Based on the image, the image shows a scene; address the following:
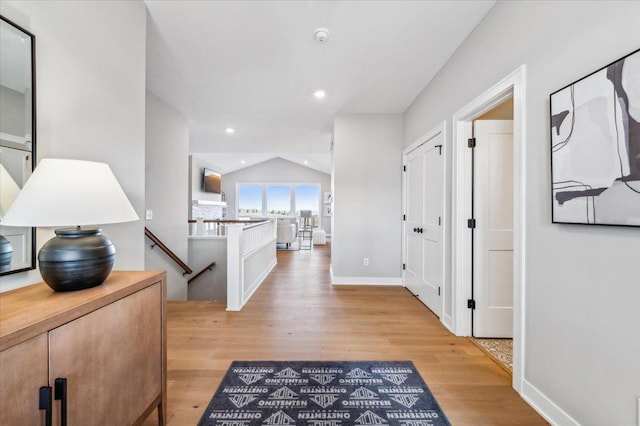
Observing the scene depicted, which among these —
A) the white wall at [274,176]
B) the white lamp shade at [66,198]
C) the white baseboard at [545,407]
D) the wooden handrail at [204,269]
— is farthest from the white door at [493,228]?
the white wall at [274,176]

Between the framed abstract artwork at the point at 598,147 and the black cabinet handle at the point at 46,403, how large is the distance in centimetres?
208

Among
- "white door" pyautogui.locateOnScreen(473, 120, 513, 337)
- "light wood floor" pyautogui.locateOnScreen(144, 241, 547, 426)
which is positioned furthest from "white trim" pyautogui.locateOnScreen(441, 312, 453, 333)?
"white door" pyautogui.locateOnScreen(473, 120, 513, 337)

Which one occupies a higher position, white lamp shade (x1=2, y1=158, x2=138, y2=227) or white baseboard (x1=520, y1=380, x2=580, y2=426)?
white lamp shade (x1=2, y1=158, x2=138, y2=227)

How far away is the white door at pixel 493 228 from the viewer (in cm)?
229

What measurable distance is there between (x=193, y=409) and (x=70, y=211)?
1278 millimetres

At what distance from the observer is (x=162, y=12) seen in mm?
1940

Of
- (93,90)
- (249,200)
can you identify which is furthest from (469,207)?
(249,200)

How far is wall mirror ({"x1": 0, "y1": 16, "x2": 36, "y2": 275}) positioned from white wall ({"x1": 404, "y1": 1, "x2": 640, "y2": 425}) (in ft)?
8.22

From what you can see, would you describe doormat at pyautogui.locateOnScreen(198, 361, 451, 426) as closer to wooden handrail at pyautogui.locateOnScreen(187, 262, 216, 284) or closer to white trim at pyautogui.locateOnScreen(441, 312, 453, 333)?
white trim at pyautogui.locateOnScreen(441, 312, 453, 333)

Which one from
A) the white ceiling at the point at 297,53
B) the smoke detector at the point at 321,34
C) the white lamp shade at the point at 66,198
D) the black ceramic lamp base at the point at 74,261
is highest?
the white ceiling at the point at 297,53

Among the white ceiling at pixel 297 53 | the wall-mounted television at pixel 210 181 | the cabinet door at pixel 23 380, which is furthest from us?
the wall-mounted television at pixel 210 181

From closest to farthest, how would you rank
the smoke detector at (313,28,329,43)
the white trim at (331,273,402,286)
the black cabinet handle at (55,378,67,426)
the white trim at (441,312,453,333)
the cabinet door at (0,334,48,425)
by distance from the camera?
the cabinet door at (0,334,48,425), the black cabinet handle at (55,378,67,426), the smoke detector at (313,28,329,43), the white trim at (441,312,453,333), the white trim at (331,273,402,286)

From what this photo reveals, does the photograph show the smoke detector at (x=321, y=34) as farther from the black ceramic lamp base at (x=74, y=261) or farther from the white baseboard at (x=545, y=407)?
the white baseboard at (x=545, y=407)

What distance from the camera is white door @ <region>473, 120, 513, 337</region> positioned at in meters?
2.29
